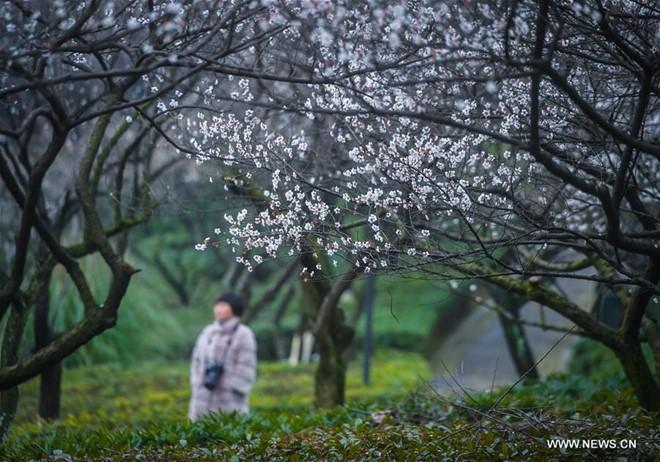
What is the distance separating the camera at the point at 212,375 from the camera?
Result: 26.7 ft

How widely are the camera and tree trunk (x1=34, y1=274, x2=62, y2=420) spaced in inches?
57.0

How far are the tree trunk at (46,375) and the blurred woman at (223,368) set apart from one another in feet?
4.54

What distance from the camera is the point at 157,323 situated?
50.6 ft

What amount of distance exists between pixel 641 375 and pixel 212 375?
399 centimetres

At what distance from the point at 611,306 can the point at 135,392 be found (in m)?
7.00

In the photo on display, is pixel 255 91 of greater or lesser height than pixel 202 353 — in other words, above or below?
above

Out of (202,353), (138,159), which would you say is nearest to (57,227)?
(138,159)

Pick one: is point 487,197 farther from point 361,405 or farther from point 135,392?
point 135,392

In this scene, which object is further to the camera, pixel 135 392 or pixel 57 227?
pixel 135 392

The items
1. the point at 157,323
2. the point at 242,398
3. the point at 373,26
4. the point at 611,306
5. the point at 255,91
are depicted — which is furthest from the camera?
the point at 157,323

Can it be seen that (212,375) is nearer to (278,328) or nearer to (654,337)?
(654,337)

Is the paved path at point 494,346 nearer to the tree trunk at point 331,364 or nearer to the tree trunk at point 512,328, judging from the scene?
the tree trunk at point 512,328

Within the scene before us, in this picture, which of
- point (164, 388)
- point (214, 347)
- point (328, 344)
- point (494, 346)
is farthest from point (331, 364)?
point (494, 346)

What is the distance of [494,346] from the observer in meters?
17.8
